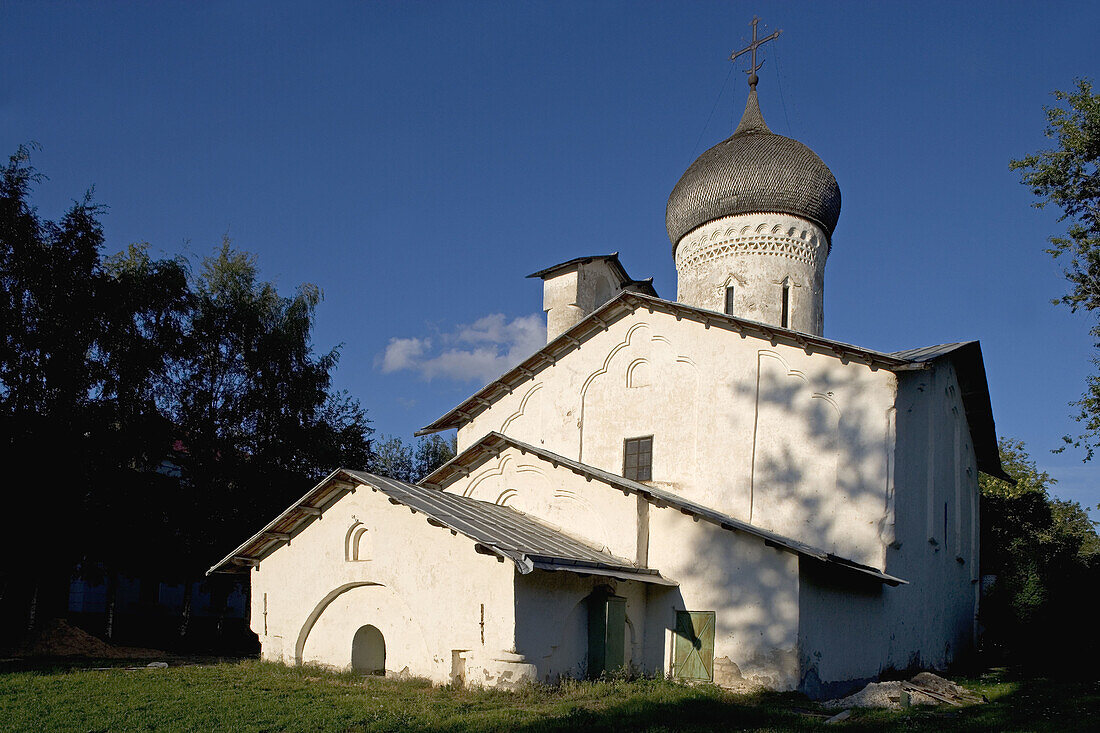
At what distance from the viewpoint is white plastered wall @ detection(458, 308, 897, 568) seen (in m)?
15.1

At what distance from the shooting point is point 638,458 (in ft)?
56.8

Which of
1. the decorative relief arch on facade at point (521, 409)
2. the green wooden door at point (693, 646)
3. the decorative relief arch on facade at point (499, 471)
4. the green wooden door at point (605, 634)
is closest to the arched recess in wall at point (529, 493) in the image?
the decorative relief arch on facade at point (499, 471)

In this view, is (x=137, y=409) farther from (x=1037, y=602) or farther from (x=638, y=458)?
(x=1037, y=602)

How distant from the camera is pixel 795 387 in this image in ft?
52.1

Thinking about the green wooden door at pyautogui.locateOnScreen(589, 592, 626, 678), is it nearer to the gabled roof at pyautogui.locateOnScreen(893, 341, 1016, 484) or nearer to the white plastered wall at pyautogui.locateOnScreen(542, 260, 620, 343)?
the gabled roof at pyautogui.locateOnScreen(893, 341, 1016, 484)

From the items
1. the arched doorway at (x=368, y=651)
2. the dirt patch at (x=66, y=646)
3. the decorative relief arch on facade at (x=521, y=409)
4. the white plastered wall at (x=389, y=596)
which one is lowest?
the dirt patch at (x=66, y=646)

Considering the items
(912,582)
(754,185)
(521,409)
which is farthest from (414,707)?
(754,185)

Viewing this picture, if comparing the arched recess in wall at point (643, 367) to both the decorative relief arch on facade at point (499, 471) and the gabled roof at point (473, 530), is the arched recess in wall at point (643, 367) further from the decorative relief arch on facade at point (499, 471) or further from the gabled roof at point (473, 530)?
the gabled roof at point (473, 530)

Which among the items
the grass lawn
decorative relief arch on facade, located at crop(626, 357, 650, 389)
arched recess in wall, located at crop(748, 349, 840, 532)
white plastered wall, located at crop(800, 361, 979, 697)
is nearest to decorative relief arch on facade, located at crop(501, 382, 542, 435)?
decorative relief arch on facade, located at crop(626, 357, 650, 389)

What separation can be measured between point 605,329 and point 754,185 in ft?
18.5

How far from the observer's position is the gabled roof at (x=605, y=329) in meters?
15.2

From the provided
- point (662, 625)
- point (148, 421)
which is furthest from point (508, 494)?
point (148, 421)

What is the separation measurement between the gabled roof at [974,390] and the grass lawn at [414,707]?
568 cm

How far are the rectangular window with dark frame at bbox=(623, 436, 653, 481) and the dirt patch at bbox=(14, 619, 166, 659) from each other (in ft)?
32.0
